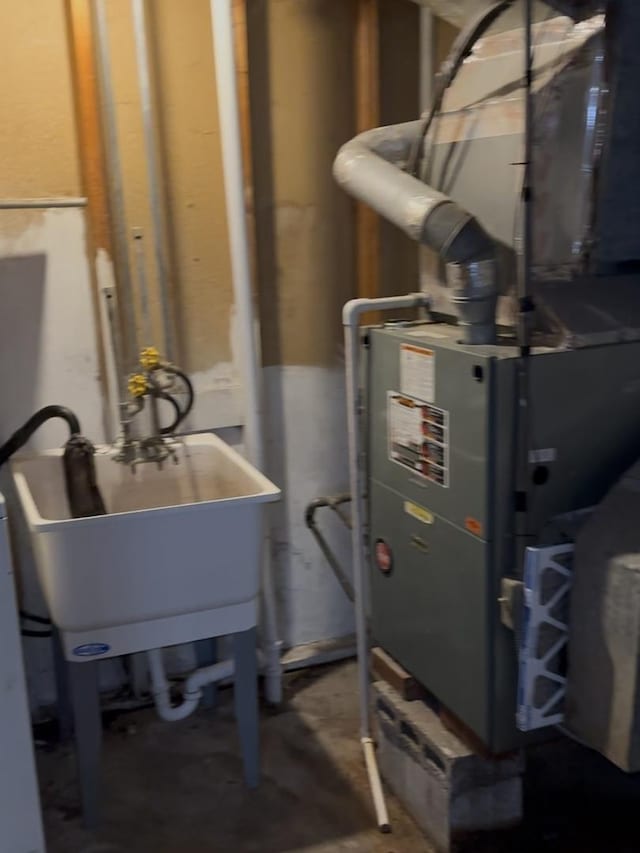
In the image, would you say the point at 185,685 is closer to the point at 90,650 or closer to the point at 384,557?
the point at 90,650

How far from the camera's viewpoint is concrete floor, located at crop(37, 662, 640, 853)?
6.28 ft

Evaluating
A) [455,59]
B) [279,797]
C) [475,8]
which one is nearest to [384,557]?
[279,797]

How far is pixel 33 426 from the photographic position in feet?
7.00

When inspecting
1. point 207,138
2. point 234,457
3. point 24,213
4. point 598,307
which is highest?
point 207,138

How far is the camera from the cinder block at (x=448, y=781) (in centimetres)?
180

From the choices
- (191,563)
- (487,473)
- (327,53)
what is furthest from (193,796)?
(327,53)

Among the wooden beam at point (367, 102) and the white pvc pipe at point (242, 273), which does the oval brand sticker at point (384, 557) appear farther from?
the wooden beam at point (367, 102)

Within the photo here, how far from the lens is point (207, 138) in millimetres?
2281

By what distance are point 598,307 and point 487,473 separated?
15.4 inches

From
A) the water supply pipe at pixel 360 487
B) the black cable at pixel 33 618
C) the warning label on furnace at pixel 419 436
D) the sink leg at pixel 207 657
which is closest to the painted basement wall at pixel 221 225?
the black cable at pixel 33 618

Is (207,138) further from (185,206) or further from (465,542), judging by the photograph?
(465,542)

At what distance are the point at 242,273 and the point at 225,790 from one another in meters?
1.34

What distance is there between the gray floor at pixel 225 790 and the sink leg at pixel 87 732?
83 millimetres

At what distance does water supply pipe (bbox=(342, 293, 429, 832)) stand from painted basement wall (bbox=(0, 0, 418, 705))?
1.39ft
